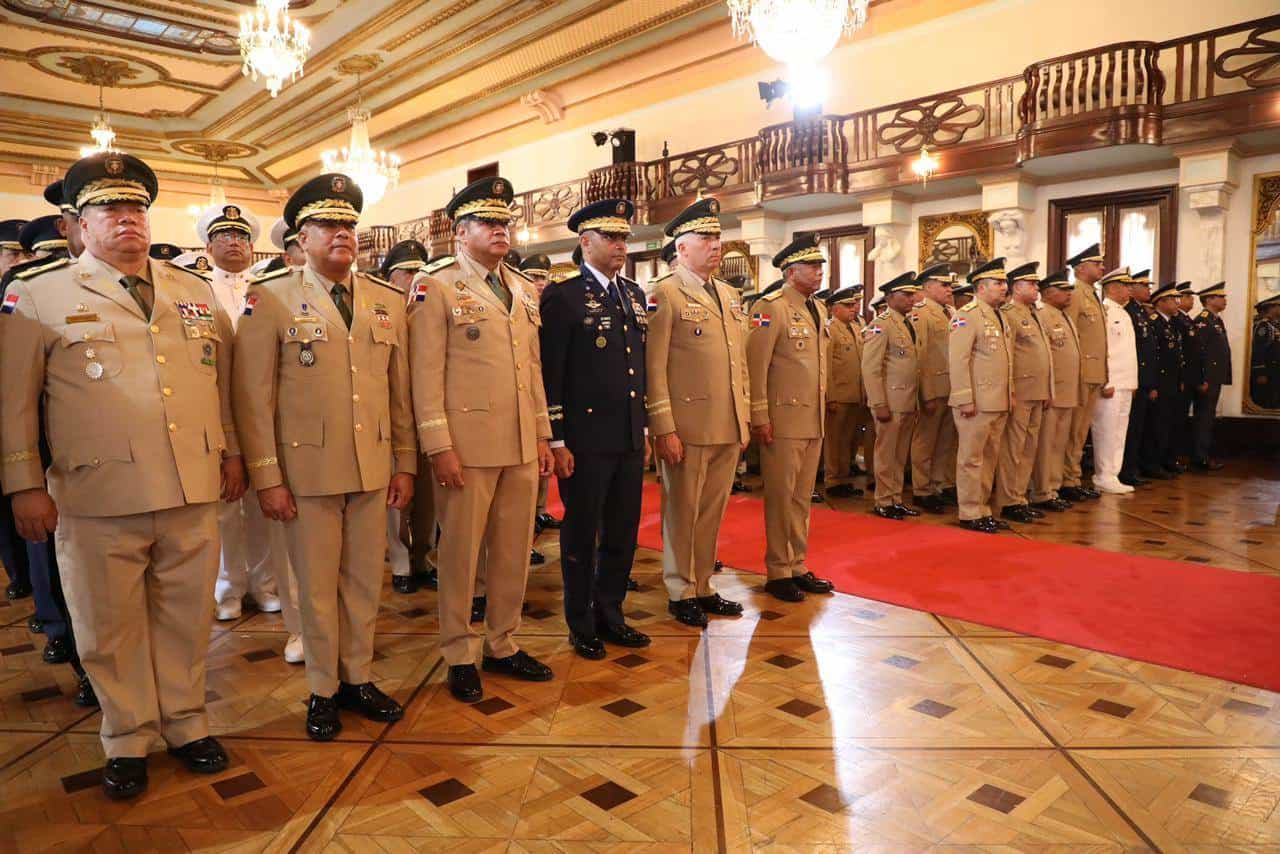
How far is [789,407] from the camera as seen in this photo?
3.65 metres

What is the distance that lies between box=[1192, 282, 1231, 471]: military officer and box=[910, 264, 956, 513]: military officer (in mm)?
3092

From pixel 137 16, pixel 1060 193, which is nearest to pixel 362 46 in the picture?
pixel 137 16

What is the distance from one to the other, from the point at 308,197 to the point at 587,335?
0.98m

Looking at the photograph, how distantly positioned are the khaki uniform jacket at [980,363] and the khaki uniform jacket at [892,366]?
63 centimetres

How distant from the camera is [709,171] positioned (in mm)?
12281

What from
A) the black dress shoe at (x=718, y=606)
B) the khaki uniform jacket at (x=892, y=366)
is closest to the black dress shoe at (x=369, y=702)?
the black dress shoe at (x=718, y=606)

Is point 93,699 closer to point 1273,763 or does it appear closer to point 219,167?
point 1273,763

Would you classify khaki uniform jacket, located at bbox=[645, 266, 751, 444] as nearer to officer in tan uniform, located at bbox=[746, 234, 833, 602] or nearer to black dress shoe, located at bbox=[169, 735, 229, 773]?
officer in tan uniform, located at bbox=[746, 234, 833, 602]

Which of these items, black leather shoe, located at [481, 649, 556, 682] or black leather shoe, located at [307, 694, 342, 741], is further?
black leather shoe, located at [481, 649, 556, 682]

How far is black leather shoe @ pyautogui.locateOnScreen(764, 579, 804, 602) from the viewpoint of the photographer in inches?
142

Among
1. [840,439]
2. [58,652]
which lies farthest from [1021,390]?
[58,652]

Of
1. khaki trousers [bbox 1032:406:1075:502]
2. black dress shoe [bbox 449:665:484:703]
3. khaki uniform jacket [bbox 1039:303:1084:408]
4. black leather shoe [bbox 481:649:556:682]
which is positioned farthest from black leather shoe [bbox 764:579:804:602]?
khaki uniform jacket [bbox 1039:303:1084:408]

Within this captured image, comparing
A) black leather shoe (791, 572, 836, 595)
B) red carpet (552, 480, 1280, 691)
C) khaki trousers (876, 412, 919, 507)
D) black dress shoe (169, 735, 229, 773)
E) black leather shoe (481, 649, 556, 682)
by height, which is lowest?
red carpet (552, 480, 1280, 691)

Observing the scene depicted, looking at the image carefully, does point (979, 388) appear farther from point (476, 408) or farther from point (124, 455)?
point (124, 455)
